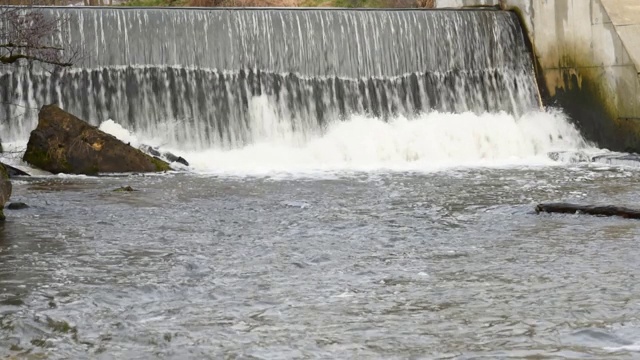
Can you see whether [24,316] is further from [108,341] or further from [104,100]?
[104,100]

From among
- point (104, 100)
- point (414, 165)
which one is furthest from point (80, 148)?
point (414, 165)

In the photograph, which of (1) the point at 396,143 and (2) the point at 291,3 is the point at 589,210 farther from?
(2) the point at 291,3

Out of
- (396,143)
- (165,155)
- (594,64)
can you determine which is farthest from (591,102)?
(165,155)

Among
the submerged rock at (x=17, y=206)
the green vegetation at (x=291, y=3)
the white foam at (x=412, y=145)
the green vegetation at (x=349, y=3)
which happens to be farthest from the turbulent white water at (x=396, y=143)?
the green vegetation at (x=349, y=3)

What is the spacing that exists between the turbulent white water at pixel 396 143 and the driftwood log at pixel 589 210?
656 cm

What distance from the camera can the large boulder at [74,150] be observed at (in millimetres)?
18125

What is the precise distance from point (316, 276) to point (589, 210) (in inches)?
183

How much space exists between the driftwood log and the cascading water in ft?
27.6

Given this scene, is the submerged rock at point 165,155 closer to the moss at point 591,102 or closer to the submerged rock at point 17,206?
the submerged rock at point 17,206

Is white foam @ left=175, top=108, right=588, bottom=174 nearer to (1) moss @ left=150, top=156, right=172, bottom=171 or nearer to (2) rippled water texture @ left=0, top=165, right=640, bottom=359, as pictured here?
(1) moss @ left=150, top=156, right=172, bottom=171

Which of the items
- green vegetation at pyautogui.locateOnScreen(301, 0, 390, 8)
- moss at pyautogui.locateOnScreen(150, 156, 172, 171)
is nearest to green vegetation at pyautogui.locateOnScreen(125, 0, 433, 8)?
green vegetation at pyautogui.locateOnScreen(301, 0, 390, 8)

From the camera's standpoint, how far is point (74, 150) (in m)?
18.2

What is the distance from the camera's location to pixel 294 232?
1170 cm

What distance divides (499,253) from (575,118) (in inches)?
544
